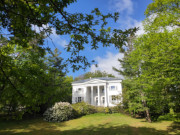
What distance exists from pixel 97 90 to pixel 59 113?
17628 millimetres

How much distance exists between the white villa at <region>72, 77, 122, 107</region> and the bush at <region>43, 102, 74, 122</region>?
13617 millimetres

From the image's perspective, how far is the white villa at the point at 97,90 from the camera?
30.5 m

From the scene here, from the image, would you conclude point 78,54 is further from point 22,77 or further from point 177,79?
point 177,79

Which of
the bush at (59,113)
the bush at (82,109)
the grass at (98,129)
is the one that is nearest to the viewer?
the grass at (98,129)

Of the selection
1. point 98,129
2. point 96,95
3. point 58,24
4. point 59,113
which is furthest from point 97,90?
point 58,24

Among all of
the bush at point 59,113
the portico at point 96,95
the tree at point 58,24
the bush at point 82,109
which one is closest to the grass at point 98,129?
the bush at point 59,113

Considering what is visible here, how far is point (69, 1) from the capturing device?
4.23 m

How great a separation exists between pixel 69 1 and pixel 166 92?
30.4ft

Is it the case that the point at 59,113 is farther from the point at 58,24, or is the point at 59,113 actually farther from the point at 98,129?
the point at 58,24

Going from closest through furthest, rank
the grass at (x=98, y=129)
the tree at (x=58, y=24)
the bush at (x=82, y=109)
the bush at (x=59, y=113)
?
the tree at (x=58, y=24), the grass at (x=98, y=129), the bush at (x=59, y=113), the bush at (x=82, y=109)

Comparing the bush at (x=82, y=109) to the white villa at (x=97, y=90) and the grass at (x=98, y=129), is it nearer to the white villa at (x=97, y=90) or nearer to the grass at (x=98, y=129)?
the grass at (x=98, y=129)

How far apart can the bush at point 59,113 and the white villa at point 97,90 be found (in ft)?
44.7

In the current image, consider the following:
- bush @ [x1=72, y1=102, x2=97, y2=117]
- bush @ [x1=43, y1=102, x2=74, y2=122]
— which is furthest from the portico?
bush @ [x1=43, y1=102, x2=74, y2=122]

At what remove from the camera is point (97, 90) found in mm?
34000
